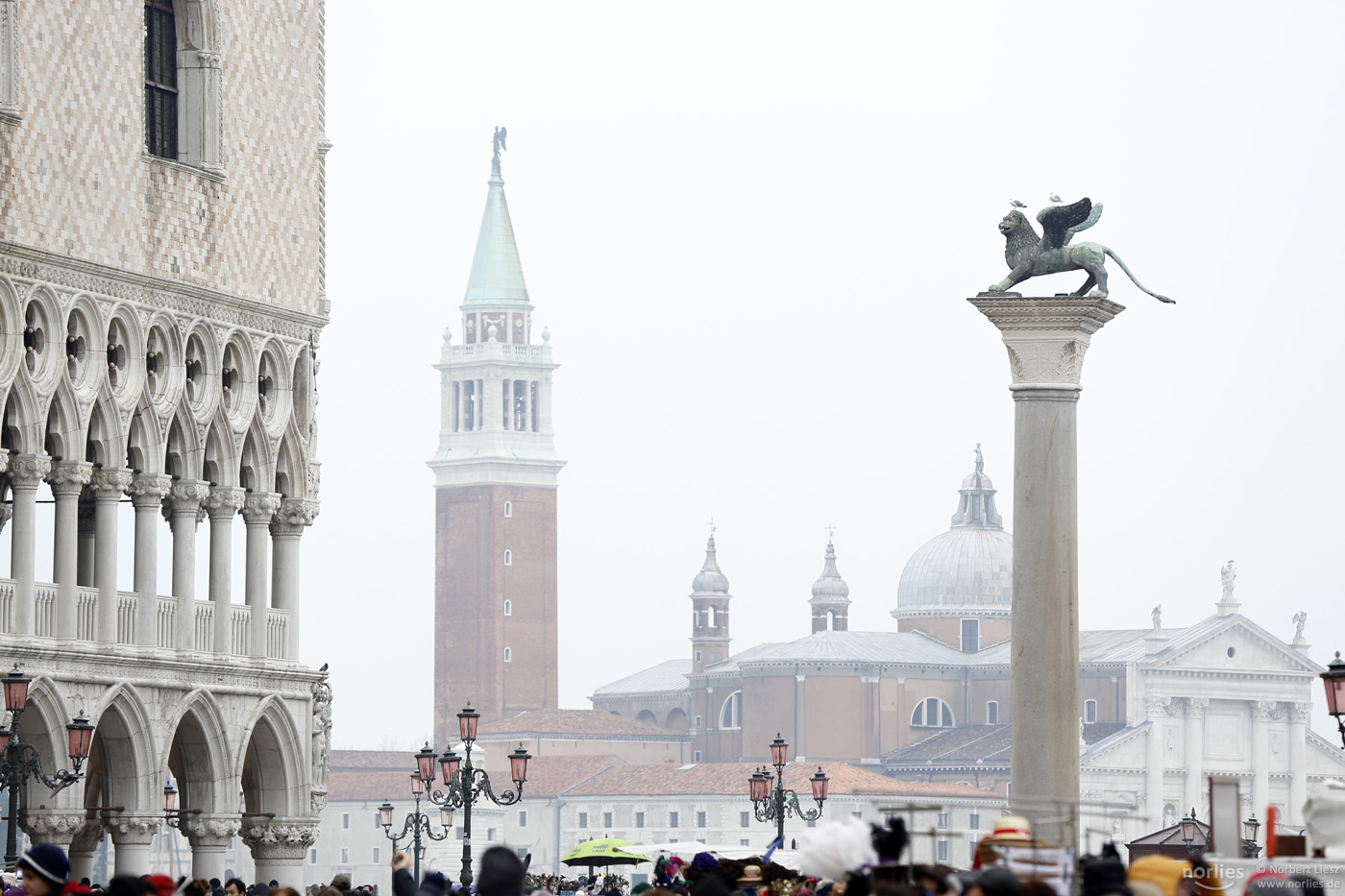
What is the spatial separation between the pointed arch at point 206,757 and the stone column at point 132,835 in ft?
3.02

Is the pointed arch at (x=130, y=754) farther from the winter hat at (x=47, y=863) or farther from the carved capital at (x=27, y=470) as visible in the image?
the winter hat at (x=47, y=863)

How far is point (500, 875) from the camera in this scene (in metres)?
9.38

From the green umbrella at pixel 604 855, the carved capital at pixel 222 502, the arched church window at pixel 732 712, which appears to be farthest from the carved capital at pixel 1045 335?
the arched church window at pixel 732 712

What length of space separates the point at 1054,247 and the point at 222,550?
11.5m

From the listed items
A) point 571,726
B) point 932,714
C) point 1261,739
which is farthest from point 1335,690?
point 932,714

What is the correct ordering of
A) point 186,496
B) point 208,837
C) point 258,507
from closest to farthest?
1. point 208,837
2. point 186,496
3. point 258,507

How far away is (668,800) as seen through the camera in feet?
340

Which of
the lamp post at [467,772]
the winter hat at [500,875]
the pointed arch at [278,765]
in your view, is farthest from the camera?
the lamp post at [467,772]

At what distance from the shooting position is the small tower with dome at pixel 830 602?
129375 mm

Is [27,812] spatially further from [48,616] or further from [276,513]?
[276,513]

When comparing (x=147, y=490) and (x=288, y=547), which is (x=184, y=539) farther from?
(x=288, y=547)

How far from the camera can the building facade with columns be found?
23.8 meters

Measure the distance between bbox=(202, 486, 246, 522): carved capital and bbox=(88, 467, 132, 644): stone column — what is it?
142 centimetres

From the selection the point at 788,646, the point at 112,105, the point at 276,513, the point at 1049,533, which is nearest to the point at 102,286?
the point at 112,105
